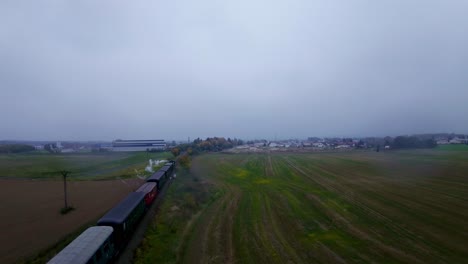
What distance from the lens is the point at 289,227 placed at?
17188 millimetres

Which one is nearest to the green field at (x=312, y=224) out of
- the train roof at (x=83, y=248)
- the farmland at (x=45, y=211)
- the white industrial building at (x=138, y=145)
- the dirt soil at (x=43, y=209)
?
the train roof at (x=83, y=248)

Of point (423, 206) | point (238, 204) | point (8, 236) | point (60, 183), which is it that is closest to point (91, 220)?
point (8, 236)

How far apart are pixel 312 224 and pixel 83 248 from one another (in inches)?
603

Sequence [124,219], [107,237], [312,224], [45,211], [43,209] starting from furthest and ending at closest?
[43,209], [45,211], [312,224], [124,219], [107,237]

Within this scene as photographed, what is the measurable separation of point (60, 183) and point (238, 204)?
27468 millimetres

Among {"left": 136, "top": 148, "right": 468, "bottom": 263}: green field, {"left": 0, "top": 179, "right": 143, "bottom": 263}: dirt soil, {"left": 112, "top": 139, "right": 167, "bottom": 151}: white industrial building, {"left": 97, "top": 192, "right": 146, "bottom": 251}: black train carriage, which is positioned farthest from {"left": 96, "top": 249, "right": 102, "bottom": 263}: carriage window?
{"left": 112, "top": 139, "right": 167, "bottom": 151}: white industrial building

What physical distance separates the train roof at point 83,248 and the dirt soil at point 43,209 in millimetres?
5882

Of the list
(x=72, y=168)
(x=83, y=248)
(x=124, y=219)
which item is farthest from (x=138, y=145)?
(x=83, y=248)

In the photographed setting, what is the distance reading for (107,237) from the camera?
11.2m

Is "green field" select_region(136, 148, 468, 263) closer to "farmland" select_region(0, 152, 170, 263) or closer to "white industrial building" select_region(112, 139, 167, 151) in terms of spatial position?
"farmland" select_region(0, 152, 170, 263)

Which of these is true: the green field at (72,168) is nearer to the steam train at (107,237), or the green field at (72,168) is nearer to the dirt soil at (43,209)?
the dirt soil at (43,209)

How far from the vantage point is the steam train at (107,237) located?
9211 millimetres

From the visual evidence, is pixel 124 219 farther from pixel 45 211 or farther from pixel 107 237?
pixel 45 211

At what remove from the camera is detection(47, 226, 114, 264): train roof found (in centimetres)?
885
